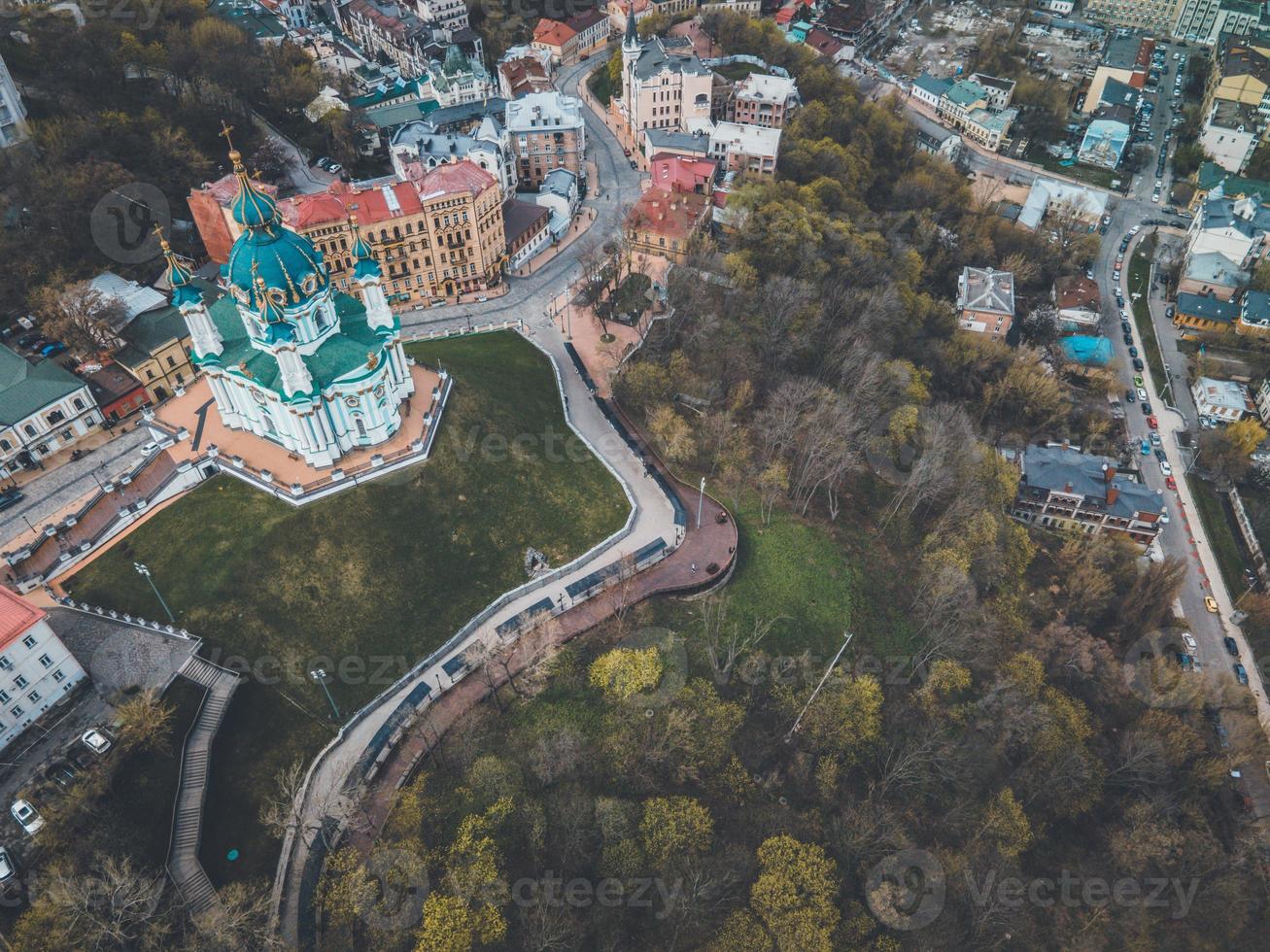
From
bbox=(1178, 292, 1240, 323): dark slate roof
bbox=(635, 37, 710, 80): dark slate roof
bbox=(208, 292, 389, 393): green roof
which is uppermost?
bbox=(635, 37, 710, 80): dark slate roof

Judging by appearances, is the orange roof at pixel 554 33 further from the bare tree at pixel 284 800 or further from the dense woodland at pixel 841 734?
the bare tree at pixel 284 800

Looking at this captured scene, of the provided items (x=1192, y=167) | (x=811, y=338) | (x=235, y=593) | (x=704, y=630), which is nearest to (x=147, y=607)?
(x=235, y=593)

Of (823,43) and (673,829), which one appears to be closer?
(673,829)

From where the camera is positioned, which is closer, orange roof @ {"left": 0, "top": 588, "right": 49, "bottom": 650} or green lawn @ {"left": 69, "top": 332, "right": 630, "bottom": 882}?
orange roof @ {"left": 0, "top": 588, "right": 49, "bottom": 650}

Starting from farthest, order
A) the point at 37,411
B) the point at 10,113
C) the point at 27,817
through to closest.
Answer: the point at 10,113
the point at 37,411
the point at 27,817

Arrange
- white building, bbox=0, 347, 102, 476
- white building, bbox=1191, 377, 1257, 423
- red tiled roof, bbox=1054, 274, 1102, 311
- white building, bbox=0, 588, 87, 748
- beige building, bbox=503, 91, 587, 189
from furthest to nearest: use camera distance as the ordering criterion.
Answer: red tiled roof, bbox=1054, 274, 1102, 311 < beige building, bbox=503, 91, 587, 189 < white building, bbox=1191, 377, 1257, 423 < white building, bbox=0, 347, 102, 476 < white building, bbox=0, 588, 87, 748

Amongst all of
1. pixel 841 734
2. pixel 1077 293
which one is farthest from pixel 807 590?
pixel 1077 293

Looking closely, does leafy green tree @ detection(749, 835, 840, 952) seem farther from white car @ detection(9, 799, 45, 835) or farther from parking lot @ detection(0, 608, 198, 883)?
white car @ detection(9, 799, 45, 835)

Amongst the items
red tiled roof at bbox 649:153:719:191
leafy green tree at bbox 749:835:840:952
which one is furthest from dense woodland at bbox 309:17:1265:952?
red tiled roof at bbox 649:153:719:191

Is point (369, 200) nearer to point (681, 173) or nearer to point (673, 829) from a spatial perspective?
point (681, 173)
